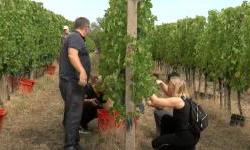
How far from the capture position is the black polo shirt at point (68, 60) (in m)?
6.95

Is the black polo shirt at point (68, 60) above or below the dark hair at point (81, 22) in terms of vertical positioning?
below

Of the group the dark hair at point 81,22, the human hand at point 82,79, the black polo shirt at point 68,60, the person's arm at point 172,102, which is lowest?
the person's arm at point 172,102

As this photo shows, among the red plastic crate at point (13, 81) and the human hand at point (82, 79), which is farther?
the red plastic crate at point (13, 81)

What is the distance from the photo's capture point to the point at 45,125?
935 centimetres

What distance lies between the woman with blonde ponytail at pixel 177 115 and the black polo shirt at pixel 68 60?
117 cm

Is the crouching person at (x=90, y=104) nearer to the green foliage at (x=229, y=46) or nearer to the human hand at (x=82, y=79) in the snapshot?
the human hand at (x=82, y=79)

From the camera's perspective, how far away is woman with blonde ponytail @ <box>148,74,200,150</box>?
6191 mm

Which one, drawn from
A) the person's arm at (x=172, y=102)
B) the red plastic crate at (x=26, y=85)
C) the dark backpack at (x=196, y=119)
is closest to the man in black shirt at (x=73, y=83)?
the person's arm at (x=172, y=102)

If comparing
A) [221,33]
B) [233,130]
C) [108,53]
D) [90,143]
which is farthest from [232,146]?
[221,33]

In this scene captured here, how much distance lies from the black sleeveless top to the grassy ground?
57.9 inches

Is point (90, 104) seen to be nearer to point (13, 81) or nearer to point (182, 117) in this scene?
point (182, 117)

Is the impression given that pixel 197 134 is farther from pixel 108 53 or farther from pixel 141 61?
pixel 108 53

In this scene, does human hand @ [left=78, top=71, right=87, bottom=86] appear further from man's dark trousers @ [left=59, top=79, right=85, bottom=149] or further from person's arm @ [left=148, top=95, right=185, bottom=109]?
person's arm @ [left=148, top=95, right=185, bottom=109]

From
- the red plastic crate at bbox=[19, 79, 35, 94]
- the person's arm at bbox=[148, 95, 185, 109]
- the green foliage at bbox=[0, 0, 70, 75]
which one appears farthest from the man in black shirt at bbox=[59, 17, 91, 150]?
the red plastic crate at bbox=[19, 79, 35, 94]
